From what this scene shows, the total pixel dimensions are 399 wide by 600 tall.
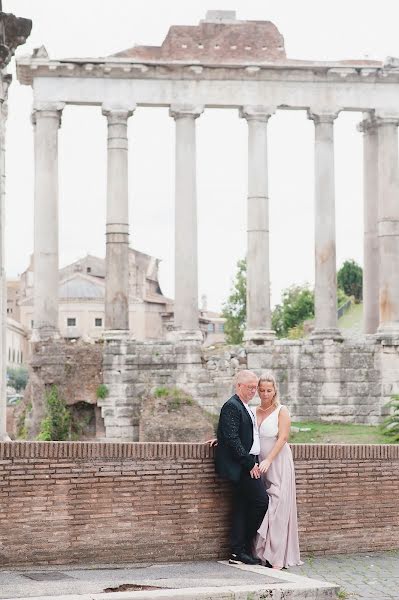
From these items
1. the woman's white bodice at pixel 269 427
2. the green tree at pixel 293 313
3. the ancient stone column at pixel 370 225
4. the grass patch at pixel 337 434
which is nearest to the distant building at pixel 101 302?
the green tree at pixel 293 313

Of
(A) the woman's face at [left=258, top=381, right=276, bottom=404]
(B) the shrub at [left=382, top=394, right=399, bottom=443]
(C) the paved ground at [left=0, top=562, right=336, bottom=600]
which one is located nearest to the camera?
(C) the paved ground at [left=0, top=562, right=336, bottom=600]

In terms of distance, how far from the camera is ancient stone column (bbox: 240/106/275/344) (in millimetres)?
35812

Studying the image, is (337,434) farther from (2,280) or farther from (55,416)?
(2,280)

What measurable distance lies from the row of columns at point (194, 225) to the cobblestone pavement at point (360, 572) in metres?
21.0

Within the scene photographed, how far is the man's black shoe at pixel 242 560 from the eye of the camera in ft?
43.5

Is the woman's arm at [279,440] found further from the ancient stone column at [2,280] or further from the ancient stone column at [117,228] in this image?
the ancient stone column at [117,228]

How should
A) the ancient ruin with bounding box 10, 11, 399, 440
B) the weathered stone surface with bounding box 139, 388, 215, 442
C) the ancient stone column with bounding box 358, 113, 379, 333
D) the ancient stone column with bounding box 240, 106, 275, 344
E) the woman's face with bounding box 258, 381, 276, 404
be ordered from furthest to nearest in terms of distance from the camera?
the ancient stone column with bounding box 358, 113, 379, 333 → the ancient stone column with bounding box 240, 106, 275, 344 → the ancient ruin with bounding box 10, 11, 399, 440 → the weathered stone surface with bounding box 139, 388, 215, 442 → the woman's face with bounding box 258, 381, 276, 404

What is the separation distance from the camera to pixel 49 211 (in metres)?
35.2

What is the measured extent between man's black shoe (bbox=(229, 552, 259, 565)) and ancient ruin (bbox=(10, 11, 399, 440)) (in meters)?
21.1

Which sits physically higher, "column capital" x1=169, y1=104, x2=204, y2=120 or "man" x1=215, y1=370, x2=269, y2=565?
"column capital" x1=169, y1=104, x2=204, y2=120

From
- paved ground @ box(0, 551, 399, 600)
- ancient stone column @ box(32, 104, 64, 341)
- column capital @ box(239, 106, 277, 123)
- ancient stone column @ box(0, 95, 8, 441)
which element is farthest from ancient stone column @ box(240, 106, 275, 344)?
paved ground @ box(0, 551, 399, 600)

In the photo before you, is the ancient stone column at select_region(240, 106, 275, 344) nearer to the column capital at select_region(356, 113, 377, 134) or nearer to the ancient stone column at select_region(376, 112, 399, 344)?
the column capital at select_region(356, 113, 377, 134)

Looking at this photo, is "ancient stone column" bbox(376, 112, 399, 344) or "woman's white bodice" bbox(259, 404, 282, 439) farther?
"ancient stone column" bbox(376, 112, 399, 344)

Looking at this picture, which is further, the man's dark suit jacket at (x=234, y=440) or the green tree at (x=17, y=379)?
the green tree at (x=17, y=379)
